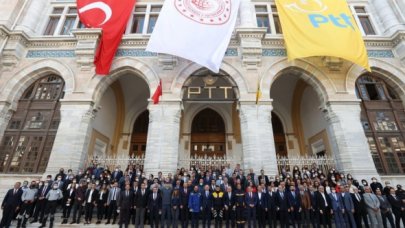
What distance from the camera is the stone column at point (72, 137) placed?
10.1 metres

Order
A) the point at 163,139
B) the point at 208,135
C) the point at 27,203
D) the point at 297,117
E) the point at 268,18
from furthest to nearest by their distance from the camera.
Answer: the point at 297,117, the point at 208,135, the point at 268,18, the point at 163,139, the point at 27,203

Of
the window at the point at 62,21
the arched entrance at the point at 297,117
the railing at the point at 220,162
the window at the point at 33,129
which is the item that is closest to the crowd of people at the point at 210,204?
the railing at the point at 220,162

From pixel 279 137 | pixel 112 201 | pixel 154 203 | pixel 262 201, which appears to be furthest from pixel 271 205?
pixel 279 137

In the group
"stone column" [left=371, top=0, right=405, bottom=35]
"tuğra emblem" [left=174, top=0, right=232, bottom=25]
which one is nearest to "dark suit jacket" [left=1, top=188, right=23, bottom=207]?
"tuğra emblem" [left=174, top=0, right=232, bottom=25]

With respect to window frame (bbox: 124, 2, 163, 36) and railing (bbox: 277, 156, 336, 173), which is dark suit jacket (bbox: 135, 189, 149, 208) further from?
window frame (bbox: 124, 2, 163, 36)

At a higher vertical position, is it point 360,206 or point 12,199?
point 12,199

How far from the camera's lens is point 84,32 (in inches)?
469

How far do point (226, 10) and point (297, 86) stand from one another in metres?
7.68

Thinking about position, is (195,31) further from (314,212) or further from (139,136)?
(139,136)

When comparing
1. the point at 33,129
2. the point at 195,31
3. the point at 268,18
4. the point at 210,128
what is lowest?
the point at 33,129

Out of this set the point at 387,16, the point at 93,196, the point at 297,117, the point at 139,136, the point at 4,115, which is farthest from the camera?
the point at 297,117

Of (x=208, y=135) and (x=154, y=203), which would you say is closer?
(x=154, y=203)

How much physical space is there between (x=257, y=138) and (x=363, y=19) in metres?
10.8

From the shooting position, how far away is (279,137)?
1622cm
